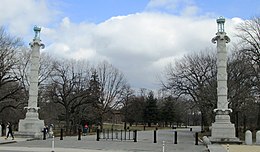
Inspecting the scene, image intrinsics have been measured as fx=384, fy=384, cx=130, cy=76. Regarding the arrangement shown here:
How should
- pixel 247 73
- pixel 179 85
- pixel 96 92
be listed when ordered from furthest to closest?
pixel 96 92 → pixel 179 85 → pixel 247 73

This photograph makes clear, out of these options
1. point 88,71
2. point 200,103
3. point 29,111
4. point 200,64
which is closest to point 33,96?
point 29,111

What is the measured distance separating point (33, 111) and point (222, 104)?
17397 mm

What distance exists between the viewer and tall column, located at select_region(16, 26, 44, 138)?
34.8 m

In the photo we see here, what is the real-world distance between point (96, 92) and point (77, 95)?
6.88 metres

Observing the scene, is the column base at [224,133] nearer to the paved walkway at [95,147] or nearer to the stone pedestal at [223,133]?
the stone pedestal at [223,133]

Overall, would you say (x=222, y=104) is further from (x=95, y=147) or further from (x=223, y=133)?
(x=95, y=147)

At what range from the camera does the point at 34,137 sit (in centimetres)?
3359

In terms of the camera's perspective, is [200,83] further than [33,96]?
Yes

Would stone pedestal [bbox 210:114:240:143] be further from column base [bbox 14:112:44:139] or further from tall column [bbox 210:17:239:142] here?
column base [bbox 14:112:44:139]

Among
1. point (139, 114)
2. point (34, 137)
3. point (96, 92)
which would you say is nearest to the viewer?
point (34, 137)

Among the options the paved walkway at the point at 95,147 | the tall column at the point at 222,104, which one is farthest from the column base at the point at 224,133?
the paved walkway at the point at 95,147

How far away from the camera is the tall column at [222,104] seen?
30.5 m

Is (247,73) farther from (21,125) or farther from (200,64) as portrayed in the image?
(21,125)

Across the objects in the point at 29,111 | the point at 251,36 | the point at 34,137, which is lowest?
the point at 34,137
